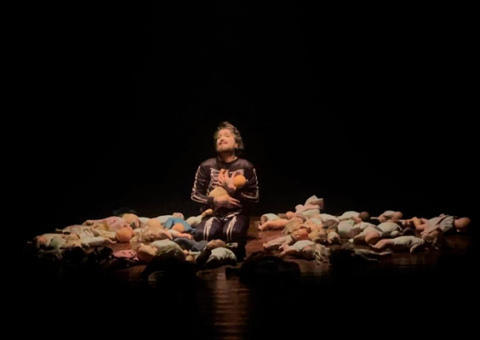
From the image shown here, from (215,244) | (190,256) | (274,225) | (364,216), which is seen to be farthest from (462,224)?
(190,256)

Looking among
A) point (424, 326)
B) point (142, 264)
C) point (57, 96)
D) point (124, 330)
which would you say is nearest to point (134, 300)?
point (124, 330)

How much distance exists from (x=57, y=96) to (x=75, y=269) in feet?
4.29

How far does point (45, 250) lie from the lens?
106 inches

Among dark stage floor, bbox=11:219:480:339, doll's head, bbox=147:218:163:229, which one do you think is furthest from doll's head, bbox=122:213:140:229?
dark stage floor, bbox=11:219:480:339

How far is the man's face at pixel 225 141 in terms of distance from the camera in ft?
9.93

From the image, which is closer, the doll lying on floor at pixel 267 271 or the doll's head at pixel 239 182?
the doll lying on floor at pixel 267 271

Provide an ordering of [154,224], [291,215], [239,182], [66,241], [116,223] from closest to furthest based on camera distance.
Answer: [66,241]
[239,182]
[154,224]
[116,223]
[291,215]

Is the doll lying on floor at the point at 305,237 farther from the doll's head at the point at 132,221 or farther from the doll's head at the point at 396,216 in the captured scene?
the doll's head at the point at 132,221

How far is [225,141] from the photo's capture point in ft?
9.94

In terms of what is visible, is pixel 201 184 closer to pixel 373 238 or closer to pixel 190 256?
pixel 190 256

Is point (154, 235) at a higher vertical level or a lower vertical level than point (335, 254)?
higher

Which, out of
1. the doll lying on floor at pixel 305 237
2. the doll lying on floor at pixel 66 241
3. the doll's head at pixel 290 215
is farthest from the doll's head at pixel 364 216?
the doll lying on floor at pixel 66 241

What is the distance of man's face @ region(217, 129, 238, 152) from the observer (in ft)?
9.93

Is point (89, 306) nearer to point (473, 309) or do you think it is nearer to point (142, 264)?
point (142, 264)
